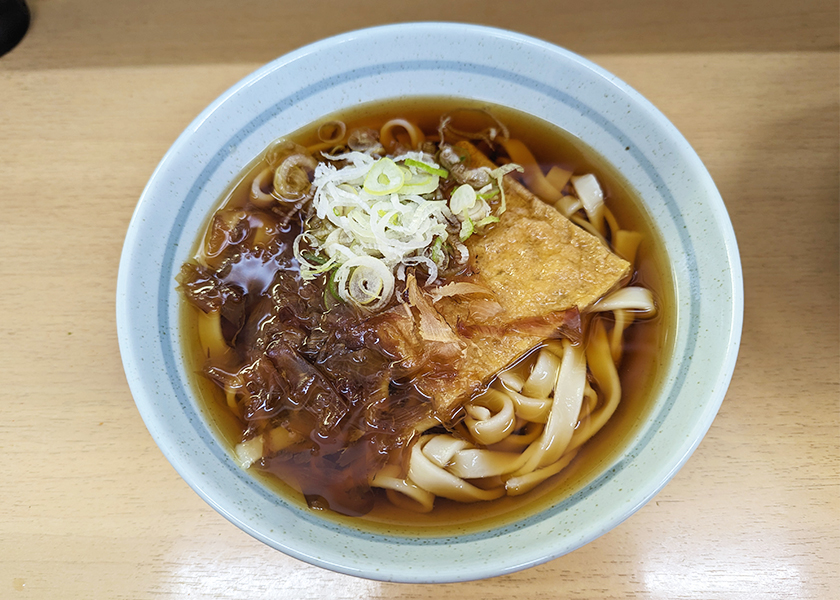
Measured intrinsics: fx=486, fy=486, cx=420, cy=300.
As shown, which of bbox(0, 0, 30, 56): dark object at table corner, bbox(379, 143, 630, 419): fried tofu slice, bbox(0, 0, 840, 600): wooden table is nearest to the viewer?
bbox(0, 0, 840, 600): wooden table

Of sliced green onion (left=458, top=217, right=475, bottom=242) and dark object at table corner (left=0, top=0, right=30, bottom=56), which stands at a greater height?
dark object at table corner (left=0, top=0, right=30, bottom=56)

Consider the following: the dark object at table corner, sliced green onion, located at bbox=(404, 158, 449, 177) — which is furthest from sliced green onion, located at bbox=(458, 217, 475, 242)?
the dark object at table corner

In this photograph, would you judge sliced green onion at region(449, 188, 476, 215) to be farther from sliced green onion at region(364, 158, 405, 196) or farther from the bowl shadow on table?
the bowl shadow on table

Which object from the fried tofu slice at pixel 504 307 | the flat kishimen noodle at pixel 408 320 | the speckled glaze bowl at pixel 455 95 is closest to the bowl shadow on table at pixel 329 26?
the speckled glaze bowl at pixel 455 95

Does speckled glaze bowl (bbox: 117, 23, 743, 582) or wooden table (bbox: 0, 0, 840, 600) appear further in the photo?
wooden table (bbox: 0, 0, 840, 600)

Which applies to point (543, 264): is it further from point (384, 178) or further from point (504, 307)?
point (384, 178)

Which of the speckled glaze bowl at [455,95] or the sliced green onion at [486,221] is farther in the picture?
the sliced green onion at [486,221]

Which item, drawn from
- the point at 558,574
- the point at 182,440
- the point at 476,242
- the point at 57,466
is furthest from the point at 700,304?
the point at 57,466

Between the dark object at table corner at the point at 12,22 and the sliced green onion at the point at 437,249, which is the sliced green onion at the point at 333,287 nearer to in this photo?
the sliced green onion at the point at 437,249
